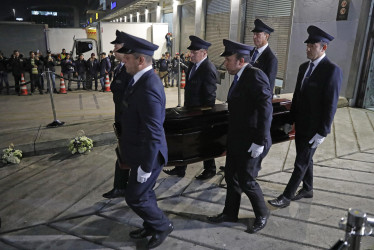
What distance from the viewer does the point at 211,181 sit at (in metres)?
4.23

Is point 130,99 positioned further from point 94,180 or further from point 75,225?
point 94,180

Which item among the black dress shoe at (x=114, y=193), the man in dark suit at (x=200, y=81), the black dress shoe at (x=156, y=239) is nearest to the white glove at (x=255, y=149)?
the black dress shoe at (x=156, y=239)

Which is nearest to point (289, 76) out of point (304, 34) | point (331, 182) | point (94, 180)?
point (304, 34)

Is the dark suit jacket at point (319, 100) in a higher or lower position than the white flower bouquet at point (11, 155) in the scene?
higher

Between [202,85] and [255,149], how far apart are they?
161 cm

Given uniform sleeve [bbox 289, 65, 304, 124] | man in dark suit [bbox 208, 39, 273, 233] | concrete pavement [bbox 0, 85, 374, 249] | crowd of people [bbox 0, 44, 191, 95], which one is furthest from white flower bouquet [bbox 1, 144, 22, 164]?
crowd of people [bbox 0, 44, 191, 95]

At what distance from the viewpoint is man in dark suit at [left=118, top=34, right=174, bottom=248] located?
7.88ft

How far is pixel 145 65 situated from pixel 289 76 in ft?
27.6

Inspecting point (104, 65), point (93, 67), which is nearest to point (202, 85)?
point (104, 65)

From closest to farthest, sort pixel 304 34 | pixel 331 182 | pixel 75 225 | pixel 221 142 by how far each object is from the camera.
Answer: pixel 75 225 → pixel 221 142 → pixel 331 182 → pixel 304 34

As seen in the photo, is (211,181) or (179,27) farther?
(179,27)

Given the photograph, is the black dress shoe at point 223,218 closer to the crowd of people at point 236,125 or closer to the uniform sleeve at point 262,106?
the crowd of people at point 236,125

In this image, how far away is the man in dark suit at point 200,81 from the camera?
4.04m

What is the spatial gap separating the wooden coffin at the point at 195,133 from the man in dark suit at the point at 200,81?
1.19 ft
